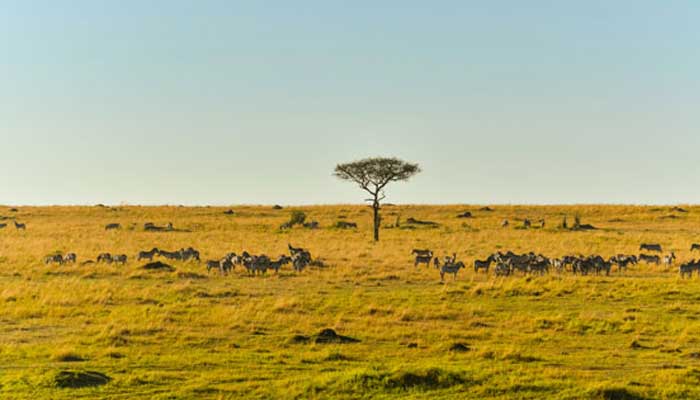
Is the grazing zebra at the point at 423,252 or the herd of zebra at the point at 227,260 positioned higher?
the grazing zebra at the point at 423,252

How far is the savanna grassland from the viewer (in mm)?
15002

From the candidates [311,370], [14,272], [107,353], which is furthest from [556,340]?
[14,272]

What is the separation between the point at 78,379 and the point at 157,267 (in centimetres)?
2215

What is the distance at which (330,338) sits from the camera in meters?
19.9

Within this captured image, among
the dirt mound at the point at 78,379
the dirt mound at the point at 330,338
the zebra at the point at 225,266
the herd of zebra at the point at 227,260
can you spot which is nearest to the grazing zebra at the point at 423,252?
the herd of zebra at the point at 227,260

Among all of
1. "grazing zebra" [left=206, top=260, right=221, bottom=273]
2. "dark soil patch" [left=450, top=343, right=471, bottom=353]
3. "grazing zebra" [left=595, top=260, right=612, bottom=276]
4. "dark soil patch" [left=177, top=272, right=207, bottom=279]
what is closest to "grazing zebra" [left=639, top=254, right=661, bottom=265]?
"grazing zebra" [left=595, top=260, right=612, bottom=276]

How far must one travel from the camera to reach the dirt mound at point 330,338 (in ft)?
64.6

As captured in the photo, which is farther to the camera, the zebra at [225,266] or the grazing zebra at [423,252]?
the grazing zebra at [423,252]

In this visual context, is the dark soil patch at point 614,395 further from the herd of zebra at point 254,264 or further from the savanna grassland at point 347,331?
the herd of zebra at point 254,264

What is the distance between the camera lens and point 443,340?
2030 centimetres

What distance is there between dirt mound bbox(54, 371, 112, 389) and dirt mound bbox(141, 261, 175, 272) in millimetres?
21090

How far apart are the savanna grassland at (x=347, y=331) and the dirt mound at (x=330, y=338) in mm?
283

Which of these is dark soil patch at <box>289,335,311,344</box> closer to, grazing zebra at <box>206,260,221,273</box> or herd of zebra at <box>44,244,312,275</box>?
herd of zebra at <box>44,244,312,275</box>

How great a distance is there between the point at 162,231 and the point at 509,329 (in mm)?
46748
